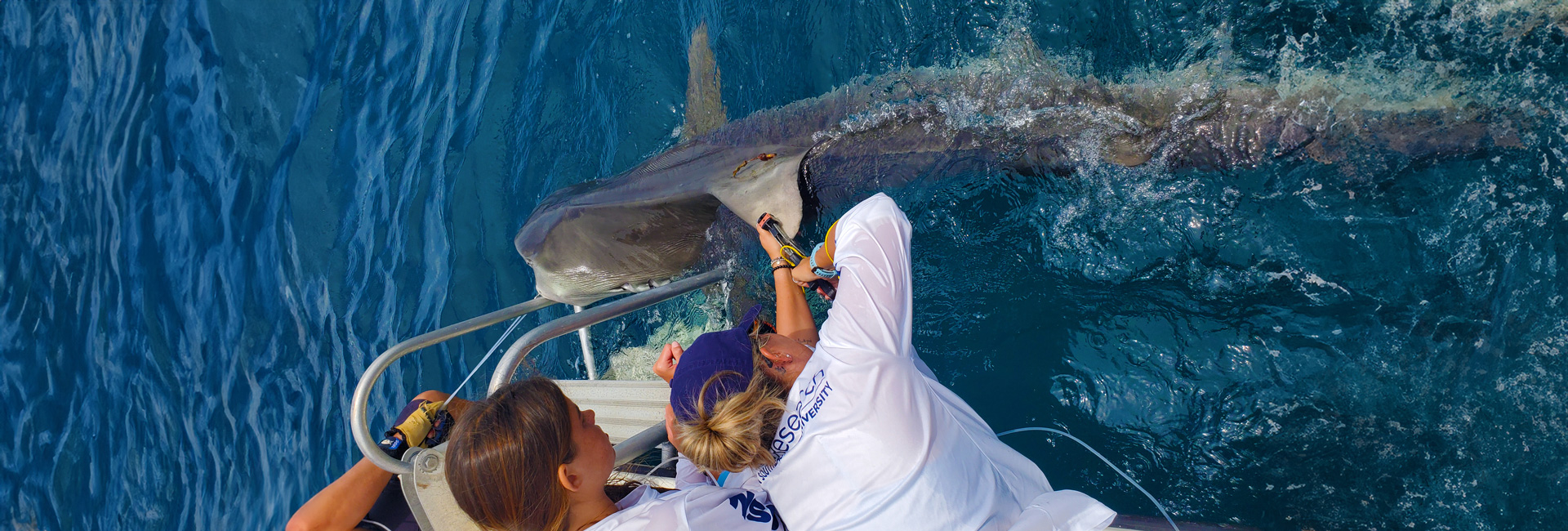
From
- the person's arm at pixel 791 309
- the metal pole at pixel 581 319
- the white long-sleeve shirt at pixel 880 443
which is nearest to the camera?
the white long-sleeve shirt at pixel 880 443

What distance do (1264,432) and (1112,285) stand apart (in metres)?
0.82

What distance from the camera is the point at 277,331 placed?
6.69 meters

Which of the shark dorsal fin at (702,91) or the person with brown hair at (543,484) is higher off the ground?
the shark dorsal fin at (702,91)

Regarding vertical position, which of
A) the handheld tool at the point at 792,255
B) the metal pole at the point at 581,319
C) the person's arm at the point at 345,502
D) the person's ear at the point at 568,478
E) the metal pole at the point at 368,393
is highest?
the handheld tool at the point at 792,255

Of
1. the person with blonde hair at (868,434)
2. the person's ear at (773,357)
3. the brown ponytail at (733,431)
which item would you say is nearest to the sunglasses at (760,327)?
the person's ear at (773,357)

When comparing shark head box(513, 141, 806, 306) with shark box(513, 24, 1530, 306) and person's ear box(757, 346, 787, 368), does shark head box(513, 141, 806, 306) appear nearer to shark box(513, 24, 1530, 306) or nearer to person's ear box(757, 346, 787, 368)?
shark box(513, 24, 1530, 306)

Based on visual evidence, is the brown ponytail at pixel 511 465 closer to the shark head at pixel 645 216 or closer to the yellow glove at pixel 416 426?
the yellow glove at pixel 416 426

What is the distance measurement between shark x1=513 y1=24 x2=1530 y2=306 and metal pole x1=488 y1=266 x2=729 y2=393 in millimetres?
436

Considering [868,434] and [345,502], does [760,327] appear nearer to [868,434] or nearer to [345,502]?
[868,434]

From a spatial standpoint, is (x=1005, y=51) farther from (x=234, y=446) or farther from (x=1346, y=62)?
(x=234, y=446)

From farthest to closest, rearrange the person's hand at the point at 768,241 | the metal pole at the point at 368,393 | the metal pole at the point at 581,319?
the metal pole at the point at 581,319 < the person's hand at the point at 768,241 < the metal pole at the point at 368,393

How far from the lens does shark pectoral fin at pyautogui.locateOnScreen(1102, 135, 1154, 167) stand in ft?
10.8

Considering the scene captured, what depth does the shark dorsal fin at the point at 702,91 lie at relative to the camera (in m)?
5.30

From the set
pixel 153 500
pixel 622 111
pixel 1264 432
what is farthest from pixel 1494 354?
pixel 153 500
